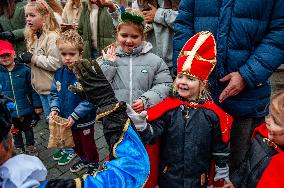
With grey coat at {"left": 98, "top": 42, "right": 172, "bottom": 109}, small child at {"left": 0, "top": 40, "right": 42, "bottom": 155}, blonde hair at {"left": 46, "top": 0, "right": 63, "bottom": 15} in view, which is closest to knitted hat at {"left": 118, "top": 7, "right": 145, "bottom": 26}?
grey coat at {"left": 98, "top": 42, "right": 172, "bottom": 109}

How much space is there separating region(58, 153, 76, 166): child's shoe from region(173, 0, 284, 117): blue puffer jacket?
7.65 ft

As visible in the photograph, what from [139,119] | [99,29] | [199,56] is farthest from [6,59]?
[199,56]

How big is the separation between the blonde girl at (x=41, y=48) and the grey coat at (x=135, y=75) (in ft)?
4.56

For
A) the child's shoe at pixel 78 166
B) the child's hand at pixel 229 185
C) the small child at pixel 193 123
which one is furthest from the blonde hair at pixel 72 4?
the child's hand at pixel 229 185

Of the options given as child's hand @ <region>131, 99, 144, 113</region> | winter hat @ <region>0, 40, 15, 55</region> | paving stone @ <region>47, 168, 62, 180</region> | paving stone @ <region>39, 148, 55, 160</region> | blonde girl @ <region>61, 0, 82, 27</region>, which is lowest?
paving stone @ <region>47, 168, 62, 180</region>

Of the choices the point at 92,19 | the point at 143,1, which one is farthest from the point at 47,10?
the point at 143,1

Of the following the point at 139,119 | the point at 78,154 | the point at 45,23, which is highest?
the point at 45,23

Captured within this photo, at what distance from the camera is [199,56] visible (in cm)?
248

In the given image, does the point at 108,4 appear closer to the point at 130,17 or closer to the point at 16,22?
the point at 130,17

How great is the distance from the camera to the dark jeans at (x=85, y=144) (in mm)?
3768

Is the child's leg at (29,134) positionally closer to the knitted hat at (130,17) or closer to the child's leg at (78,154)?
the child's leg at (78,154)

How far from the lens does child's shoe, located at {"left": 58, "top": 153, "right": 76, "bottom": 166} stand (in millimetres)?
4219

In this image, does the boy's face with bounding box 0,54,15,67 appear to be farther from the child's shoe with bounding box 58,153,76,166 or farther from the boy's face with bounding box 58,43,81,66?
the child's shoe with bounding box 58,153,76,166

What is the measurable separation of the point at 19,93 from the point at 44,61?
0.55 meters
